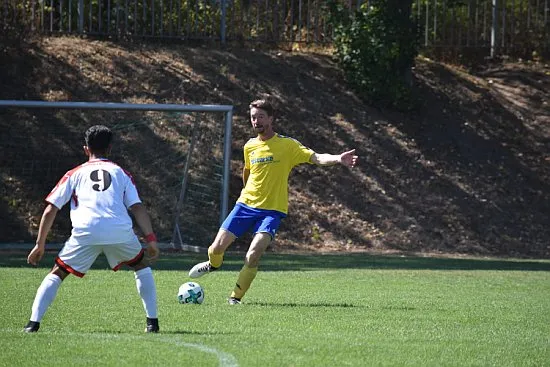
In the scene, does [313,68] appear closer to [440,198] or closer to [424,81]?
[424,81]

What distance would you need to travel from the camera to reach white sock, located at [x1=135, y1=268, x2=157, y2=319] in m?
8.83

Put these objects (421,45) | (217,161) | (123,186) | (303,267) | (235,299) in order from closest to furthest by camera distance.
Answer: (123,186), (235,299), (303,267), (217,161), (421,45)

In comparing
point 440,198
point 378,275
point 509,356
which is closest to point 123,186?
point 509,356

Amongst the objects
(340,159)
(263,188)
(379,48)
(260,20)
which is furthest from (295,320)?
(260,20)

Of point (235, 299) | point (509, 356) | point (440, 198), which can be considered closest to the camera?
point (509, 356)

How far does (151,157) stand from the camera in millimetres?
22156

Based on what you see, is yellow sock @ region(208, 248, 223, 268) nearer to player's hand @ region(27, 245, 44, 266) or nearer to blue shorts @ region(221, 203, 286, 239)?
blue shorts @ region(221, 203, 286, 239)

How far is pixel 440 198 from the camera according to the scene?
2362 centimetres

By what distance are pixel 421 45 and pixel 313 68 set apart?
2632 millimetres

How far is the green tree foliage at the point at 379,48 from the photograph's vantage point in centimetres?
2567

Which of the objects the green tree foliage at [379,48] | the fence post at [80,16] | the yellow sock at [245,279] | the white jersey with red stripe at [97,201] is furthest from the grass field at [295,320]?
the fence post at [80,16]

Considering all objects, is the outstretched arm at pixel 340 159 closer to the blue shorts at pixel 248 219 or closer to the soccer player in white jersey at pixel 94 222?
the blue shorts at pixel 248 219

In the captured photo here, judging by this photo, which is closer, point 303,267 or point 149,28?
point 303,267

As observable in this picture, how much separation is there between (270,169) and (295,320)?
233 centimetres
